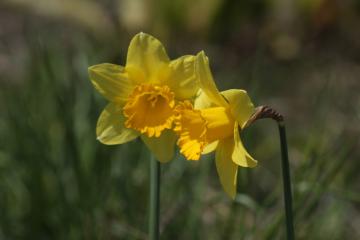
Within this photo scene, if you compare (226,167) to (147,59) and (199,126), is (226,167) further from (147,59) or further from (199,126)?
(147,59)

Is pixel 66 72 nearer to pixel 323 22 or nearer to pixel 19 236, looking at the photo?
pixel 19 236

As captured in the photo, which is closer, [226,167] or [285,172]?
[285,172]

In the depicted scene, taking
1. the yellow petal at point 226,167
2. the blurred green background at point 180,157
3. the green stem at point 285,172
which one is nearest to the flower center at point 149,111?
the yellow petal at point 226,167

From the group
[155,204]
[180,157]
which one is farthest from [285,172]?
[180,157]

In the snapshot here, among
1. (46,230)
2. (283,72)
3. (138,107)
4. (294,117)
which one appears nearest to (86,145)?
(46,230)

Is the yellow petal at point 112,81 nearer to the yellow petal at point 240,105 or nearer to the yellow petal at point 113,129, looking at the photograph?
the yellow petal at point 113,129

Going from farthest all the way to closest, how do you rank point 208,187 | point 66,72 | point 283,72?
point 283,72 < point 66,72 < point 208,187

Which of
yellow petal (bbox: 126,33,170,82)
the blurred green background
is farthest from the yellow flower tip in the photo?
the blurred green background
